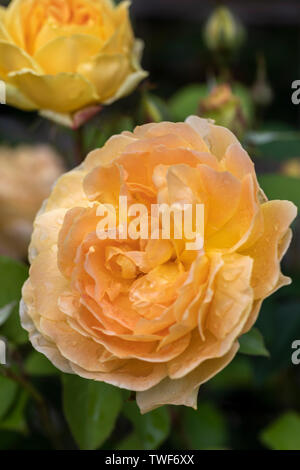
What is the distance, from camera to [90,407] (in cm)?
49

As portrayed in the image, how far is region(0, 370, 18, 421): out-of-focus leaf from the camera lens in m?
0.53

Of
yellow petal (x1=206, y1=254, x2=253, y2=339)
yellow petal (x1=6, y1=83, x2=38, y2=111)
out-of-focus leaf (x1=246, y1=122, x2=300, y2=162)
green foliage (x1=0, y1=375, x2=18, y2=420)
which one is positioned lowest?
green foliage (x1=0, y1=375, x2=18, y2=420)

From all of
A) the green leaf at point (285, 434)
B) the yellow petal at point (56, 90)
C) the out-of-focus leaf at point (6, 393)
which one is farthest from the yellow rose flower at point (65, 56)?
the green leaf at point (285, 434)

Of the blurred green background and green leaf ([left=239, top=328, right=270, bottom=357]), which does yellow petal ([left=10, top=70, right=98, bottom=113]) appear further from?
green leaf ([left=239, top=328, right=270, bottom=357])

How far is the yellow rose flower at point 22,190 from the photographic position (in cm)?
72

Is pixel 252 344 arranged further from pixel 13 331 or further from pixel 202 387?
pixel 202 387

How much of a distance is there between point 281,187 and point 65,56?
0.22 metres

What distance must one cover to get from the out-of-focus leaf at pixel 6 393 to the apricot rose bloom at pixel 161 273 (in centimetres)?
14

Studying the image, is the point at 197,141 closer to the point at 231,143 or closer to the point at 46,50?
the point at 231,143

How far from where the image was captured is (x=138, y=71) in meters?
0.55

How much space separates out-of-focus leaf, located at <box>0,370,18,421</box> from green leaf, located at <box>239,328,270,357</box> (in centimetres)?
21

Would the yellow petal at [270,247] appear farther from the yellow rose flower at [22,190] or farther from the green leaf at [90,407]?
the yellow rose flower at [22,190]

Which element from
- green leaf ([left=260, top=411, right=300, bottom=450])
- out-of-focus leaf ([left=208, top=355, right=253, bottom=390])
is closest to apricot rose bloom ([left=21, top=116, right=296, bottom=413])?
green leaf ([left=260, top=411, right=300, bottom=450])

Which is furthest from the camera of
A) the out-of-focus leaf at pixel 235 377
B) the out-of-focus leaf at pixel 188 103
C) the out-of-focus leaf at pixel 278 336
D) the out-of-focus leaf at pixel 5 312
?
the out-of-focus leaf at pixel 188 103
